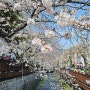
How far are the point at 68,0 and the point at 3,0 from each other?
64.6 inches

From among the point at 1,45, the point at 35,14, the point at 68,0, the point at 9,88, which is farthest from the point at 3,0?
Result: the point at 9,88

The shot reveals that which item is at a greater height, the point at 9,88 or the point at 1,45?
the point at 1,45

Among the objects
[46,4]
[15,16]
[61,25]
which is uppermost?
[15,16]

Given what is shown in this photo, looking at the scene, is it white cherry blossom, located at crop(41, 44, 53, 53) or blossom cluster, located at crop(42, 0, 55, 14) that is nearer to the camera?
white cherry blossom, located at crop(41, 44, 53, 53)

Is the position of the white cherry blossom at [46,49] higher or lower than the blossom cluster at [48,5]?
lower

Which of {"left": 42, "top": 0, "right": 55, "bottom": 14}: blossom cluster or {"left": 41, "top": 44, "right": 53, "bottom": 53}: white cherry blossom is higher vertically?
{"left": 42, "top": 0, "right": 55, "bottom": 14}: blossom cluster

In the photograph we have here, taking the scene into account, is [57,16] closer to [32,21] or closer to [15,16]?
[32,21]

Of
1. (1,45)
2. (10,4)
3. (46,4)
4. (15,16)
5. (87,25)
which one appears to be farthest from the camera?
(1,45)

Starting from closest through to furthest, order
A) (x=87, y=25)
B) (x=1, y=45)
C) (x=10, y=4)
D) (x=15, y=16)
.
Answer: (x=87, y=25) → (x=10, y=4) → (x=15, y=16) → (x=1, y=45)

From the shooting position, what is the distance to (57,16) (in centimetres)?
560

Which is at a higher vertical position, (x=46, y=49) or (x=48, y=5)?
(x=48, y=5)

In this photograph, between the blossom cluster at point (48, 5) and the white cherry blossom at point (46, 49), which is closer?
the white cherry blossom at point (46, 49)

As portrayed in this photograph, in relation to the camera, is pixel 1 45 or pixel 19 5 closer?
pixel 19 5

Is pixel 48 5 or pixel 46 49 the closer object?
pixel 46 49
